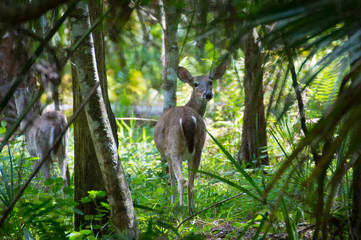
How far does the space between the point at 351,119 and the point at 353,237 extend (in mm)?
1150

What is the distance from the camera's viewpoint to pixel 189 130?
488 cm

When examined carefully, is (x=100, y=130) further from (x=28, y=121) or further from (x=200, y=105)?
(x=200, y=105)

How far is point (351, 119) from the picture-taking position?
1076 millimetres

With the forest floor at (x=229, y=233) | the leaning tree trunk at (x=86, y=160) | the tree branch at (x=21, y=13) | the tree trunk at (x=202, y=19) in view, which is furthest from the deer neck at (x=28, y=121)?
the forest floor at (x=229, y=233)

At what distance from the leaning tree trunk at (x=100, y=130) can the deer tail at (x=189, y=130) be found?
7.75 feet

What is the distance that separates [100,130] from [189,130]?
2.44m

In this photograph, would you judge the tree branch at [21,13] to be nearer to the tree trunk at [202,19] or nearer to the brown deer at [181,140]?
the tree trunk at [202,19]

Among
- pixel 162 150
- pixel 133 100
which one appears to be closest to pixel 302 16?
pixel 162 150

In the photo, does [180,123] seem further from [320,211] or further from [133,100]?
[133,100]

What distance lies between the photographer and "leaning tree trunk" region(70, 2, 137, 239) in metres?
2.49

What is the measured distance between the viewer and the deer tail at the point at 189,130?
488 cm

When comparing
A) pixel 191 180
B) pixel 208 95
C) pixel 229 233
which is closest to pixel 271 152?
pixel 208 95

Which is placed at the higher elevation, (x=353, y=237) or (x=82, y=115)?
(x=82, y=115)

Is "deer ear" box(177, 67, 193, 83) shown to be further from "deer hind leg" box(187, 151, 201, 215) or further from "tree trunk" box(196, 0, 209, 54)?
"tree trunk" box(196, 0, 209, 54)
